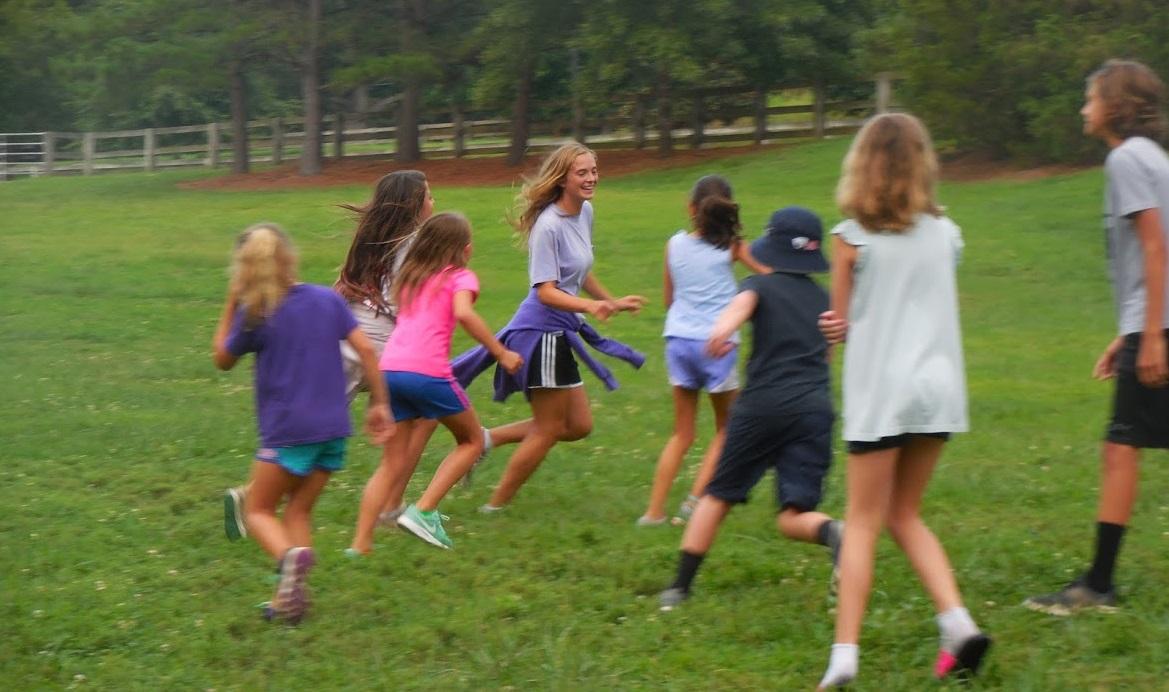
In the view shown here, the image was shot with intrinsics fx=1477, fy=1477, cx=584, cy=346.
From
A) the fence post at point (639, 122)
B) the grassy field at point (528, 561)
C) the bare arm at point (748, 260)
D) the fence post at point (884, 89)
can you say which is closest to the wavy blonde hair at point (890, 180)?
the bare arm at point (748, 260)

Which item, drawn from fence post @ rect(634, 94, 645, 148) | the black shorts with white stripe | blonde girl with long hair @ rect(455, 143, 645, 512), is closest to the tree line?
fence post @ rect(634, 94, 645, 148)

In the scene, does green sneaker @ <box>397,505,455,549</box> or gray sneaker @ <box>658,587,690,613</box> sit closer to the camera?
gray sneaker @ <box>658,587,690,613</box>

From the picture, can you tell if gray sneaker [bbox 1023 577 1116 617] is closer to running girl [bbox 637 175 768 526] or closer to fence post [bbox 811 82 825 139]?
running girl [bbox 637 175 768 526]

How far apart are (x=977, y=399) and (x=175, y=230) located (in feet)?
55.3

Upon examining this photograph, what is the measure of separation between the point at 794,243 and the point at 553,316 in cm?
188

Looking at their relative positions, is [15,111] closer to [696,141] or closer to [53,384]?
[696,141]

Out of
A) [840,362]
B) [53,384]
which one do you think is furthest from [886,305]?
[53,384]

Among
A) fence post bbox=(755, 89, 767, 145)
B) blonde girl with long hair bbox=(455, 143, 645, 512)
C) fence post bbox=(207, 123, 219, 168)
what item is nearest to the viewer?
blonde girl with long hair bbox=(455, 143, 645, 512)

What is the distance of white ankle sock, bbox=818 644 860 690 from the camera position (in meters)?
4.61

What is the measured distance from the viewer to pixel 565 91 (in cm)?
3922

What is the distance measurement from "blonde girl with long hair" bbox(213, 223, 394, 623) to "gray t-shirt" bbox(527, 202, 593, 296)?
1313 mm

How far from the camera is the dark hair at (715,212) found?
6.77m

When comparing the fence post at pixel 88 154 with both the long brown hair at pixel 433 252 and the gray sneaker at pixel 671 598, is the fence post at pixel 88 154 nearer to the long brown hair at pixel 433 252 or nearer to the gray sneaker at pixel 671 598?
the long brown hair at pixel 433 252

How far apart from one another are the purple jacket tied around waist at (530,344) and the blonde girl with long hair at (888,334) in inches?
98.0
